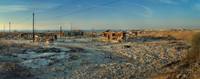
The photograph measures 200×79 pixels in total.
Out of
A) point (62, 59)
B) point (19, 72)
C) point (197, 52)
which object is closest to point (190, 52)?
point (197, 52)

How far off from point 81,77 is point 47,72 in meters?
3.38

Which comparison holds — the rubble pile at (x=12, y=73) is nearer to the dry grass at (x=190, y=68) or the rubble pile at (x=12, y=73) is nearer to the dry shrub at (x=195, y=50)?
the dry grass at (x=190, y=68)

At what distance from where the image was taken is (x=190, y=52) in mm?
20719

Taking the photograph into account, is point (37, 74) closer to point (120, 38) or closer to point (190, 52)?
point (190, 52)

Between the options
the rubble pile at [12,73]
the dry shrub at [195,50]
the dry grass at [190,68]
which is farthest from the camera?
the rubble pile at [12,73]

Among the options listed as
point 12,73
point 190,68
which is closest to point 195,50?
point 190,68

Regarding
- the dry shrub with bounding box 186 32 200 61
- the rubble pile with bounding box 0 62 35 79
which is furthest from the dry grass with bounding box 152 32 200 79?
the rubble pile with bounding box 0 62 35 79

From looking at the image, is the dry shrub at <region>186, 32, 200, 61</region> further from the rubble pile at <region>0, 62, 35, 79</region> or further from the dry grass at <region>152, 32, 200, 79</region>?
the rubble pile at <region>0, 62, 35, 79</region>


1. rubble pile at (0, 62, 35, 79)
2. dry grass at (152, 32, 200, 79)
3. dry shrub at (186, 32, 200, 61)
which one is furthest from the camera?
rubble pile at (0, 62, 35, 79)

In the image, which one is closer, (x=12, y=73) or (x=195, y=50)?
(x=195, y=50)

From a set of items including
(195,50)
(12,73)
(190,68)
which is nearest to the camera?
(190,68)

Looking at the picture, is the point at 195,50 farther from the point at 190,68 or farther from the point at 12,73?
the point at 12,73

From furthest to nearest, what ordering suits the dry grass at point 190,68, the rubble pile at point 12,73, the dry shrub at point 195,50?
the rubble pile at point 12,73 → the dry shrub at point 195,50 → the dry grass at point 190,68

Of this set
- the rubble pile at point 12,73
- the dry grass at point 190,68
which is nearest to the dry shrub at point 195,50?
the dry grass at point 190,68
